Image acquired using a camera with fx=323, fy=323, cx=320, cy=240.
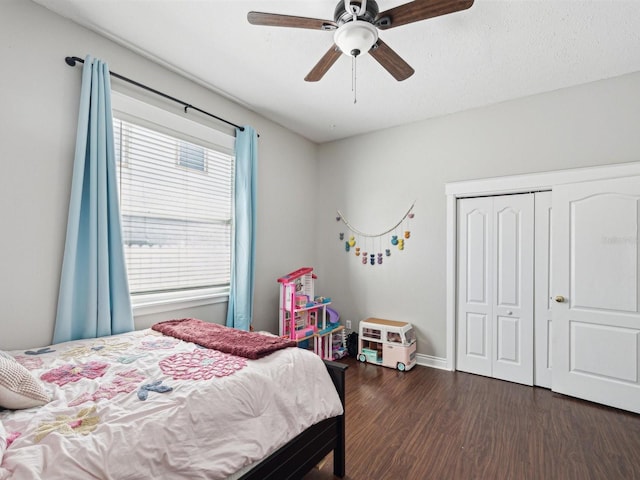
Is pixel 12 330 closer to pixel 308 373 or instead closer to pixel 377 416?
pixel 308 373

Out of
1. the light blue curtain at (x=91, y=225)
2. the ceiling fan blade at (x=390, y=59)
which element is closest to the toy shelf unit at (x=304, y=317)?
the light blue curtain at (x=91, y=225)

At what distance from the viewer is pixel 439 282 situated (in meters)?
3.53

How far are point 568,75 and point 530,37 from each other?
2.67ft

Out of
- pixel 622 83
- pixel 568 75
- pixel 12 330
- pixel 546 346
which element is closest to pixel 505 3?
pixel 568 75

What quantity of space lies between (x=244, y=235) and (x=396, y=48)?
6.70 feet

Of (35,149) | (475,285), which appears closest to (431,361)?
(475,285)

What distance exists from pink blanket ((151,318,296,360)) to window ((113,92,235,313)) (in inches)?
17.3

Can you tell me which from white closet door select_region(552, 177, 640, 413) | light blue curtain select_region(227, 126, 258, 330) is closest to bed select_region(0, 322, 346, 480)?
light blue curtain select_region(227, 126, 258, 330)

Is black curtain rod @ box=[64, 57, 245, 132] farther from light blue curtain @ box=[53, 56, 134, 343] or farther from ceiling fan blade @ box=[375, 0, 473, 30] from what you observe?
ceiling fan blade @ box=[375, 0, 473, 30]

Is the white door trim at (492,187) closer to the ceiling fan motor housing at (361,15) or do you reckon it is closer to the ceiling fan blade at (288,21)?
the ceiling fan motor housing at (361,15)

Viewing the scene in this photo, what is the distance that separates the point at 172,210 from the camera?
2.75 m

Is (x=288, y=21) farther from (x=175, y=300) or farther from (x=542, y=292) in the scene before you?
(x=542, y=292)

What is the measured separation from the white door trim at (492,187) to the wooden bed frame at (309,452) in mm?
2023

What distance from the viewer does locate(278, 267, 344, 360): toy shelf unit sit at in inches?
130
